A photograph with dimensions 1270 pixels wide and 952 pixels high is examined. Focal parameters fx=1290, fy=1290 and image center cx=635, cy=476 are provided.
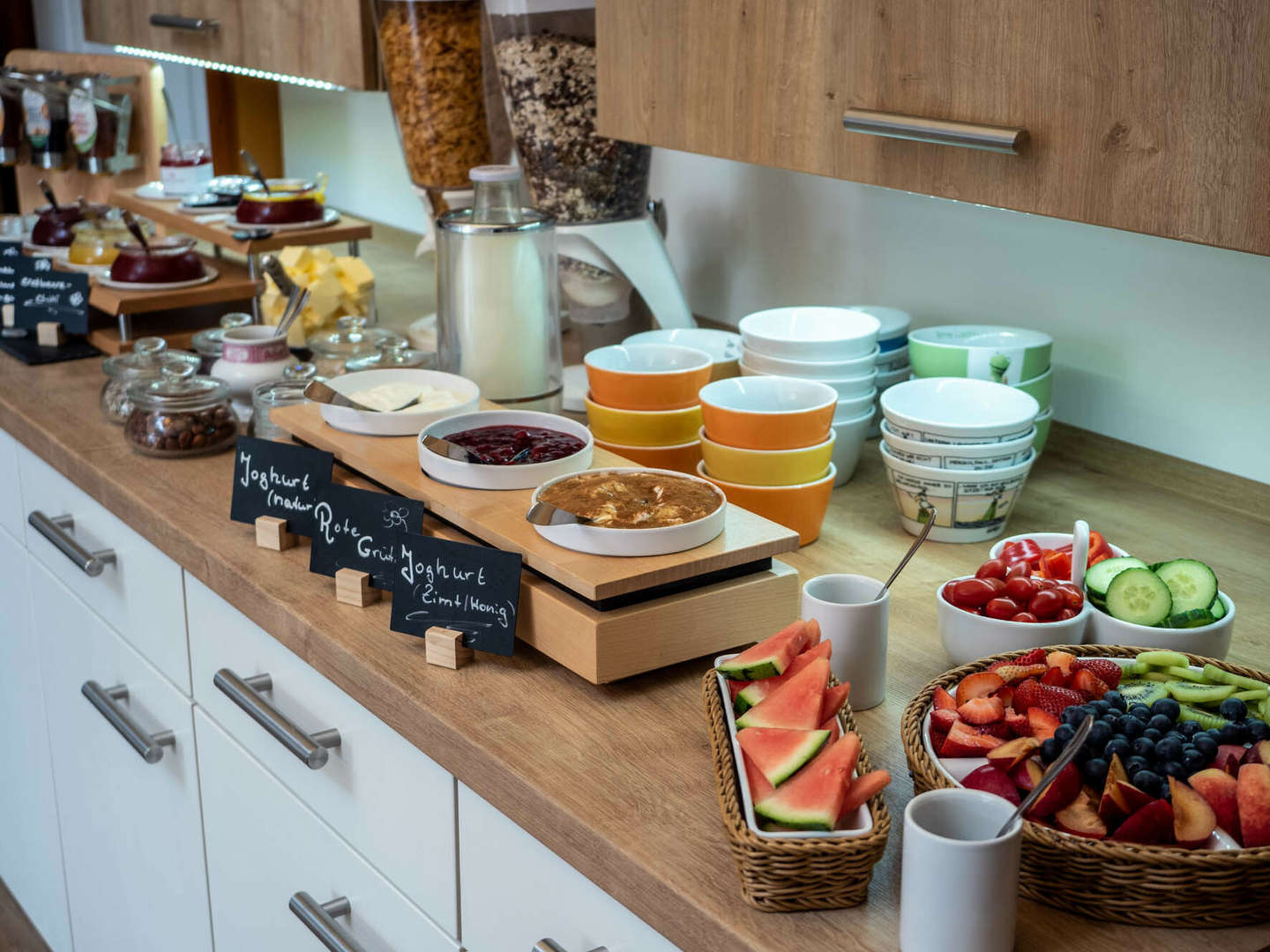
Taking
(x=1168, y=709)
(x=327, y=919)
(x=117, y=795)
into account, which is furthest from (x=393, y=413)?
(x=1168, y=709)

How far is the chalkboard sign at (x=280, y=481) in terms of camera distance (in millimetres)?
1238

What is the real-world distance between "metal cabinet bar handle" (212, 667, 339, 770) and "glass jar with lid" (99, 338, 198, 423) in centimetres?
48

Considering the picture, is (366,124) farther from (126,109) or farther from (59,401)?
(59,401)

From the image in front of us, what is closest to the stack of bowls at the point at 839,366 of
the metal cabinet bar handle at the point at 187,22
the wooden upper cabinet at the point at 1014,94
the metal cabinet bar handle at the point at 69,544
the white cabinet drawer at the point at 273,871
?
the wooden upper cabinet at the point at 1014,94

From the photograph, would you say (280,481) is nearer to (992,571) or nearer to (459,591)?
(459,591)

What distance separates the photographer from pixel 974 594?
1.03 meters

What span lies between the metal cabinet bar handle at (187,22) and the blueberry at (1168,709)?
1.92 m

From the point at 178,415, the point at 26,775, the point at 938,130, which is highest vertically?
the point at 938,130

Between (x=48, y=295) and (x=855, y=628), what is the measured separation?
1.47m

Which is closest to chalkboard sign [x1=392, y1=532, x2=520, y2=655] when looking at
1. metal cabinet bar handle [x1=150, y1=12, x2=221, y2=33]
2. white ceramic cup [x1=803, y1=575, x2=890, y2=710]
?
white ceramic cup [x1=803, y1=575, x2=890, y2=710]

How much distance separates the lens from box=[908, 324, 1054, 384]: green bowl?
4.75 feet

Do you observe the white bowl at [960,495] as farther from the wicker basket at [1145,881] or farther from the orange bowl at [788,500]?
the wicker basket at [1145,881]

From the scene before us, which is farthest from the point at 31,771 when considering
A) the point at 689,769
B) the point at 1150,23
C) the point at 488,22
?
the point at 1150,23

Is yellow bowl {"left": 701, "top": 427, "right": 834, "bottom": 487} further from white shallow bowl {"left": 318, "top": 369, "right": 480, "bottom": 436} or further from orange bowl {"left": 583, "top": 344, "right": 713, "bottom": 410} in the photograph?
white shallow bowl {"left": 318, "top": 369, "right": 480, "bottom": 436}
